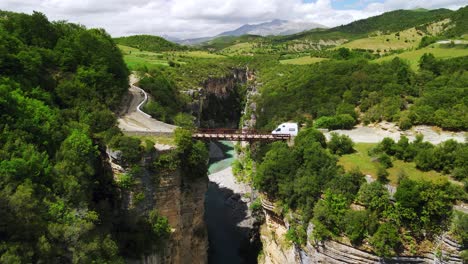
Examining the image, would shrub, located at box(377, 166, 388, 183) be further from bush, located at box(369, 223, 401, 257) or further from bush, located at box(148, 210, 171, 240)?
bush, located at box(148, 210, 171, 240)

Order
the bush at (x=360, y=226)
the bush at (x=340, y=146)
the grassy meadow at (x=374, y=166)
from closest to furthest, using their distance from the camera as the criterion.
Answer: the bush at (x=360, y=226) → the grassy meadow at (x=374, y=166) → the bush at (x=340, y=146)

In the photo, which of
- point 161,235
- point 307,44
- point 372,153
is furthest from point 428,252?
point 307,44

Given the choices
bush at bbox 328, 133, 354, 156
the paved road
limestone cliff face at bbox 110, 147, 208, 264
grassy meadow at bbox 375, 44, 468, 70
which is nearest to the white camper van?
bush at bbox 328, 133, 354, 156

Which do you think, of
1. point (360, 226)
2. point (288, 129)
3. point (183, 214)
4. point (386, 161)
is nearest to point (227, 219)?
point (183, 214)

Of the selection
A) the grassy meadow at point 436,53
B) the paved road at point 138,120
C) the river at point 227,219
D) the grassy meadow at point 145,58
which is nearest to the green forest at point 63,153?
the paved road at point 138,120

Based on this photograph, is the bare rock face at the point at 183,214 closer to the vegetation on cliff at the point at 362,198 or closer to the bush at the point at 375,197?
the vegetation on cliff at the point at 362,198

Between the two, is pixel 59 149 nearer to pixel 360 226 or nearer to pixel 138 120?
pixel 138 120
